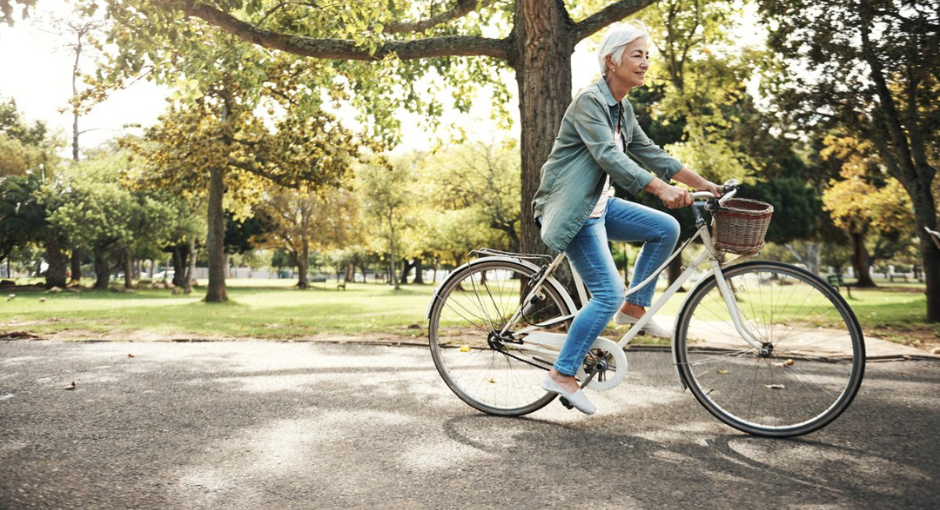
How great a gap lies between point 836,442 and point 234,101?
2007 centimetres

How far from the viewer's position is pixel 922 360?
607 centimetres

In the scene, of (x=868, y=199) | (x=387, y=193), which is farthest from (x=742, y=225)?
(x=387, y=193)

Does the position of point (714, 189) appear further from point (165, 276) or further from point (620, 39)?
point (165, 276)

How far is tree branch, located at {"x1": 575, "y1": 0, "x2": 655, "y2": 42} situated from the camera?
8.02 metres

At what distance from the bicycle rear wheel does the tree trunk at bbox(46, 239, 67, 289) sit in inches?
1084

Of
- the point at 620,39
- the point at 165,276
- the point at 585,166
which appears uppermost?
the point at 620,39

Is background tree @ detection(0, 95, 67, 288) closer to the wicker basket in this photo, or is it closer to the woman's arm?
the woman's arm

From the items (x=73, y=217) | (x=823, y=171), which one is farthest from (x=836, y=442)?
(x=823, y=171)

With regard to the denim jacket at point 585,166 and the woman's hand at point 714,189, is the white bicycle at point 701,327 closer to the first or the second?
the woman's hand at point 714,189

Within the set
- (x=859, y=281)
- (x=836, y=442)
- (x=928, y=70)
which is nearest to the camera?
(x=836, y=442)

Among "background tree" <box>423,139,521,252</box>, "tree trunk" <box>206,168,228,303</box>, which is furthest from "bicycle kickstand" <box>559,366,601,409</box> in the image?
"background tree" <box>423,139,521,252</box>

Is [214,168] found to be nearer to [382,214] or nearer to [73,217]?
[73,217]

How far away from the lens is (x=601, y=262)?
3.57 metres

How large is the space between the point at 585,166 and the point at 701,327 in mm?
1197
